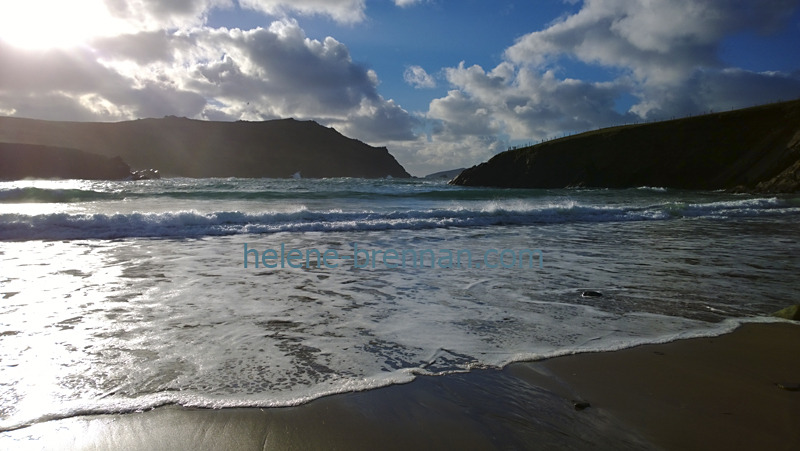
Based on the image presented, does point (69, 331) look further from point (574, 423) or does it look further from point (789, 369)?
point (789, 369)

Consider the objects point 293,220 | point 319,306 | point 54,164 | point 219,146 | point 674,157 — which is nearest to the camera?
point 319,306

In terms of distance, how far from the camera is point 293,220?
14.8 metres

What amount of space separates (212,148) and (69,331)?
163153mm

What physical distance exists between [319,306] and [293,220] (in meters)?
10.2

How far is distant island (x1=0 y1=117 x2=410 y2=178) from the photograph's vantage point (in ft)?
438

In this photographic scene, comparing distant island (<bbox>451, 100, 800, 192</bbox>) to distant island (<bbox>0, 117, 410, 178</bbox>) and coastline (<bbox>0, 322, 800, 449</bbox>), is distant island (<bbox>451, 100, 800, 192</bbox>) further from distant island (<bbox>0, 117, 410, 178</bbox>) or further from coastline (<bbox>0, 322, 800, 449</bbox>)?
distant island (<bbox>0, 117, 410, 178</bbox>)

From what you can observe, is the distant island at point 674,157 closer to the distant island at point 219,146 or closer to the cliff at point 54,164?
the cliff at point 54,164

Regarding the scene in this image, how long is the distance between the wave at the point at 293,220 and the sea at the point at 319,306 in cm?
26

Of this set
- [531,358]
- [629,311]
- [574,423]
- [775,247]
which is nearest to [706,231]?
[775,247]

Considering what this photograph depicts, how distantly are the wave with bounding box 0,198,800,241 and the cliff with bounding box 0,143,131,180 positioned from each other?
211 feet

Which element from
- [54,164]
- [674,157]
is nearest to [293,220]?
[674,157]

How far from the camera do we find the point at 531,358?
3.50 m

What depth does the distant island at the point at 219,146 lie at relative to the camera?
13362 cm

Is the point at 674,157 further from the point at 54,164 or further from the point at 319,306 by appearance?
the point at 54,164
